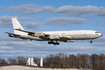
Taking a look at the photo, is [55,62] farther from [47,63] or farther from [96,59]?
[96,59]

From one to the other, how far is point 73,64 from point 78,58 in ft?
18.3

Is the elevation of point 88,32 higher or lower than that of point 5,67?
higher

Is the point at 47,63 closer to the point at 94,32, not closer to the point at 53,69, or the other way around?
the point at 53,69

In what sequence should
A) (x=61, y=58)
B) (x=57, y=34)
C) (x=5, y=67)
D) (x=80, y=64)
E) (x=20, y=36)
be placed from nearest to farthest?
1. (x=5, y=67)
2. (x=57, y=34)
3. (x=20, y=36)
4. (x=80, y=64)
5. (x=61, y=58)

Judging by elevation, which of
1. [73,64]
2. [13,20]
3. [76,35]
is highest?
[13,20]

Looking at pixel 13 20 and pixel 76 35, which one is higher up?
pixel 13 20

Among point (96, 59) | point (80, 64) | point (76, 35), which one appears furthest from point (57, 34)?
point (96, 59)

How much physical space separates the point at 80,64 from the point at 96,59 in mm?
13040

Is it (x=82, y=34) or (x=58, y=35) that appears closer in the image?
(x=82, y=34)

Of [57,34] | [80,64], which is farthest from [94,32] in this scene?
[80,64]

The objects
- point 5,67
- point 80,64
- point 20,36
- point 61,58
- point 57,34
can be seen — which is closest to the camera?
point 5,67

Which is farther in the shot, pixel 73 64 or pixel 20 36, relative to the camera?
pixel 73 64

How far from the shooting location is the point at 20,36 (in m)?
89.6

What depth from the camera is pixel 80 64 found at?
427 feet
